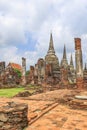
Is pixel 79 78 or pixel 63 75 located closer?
pixel 79 78

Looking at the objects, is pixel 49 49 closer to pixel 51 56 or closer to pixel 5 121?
pixel 51 56

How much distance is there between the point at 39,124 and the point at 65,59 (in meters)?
43.9

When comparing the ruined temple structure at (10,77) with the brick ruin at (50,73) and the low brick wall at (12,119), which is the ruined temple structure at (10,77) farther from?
the low brick wall at (12,119)

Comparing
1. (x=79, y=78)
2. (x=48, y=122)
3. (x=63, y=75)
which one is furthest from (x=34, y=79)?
(x=48, y=122)

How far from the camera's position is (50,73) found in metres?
27.6

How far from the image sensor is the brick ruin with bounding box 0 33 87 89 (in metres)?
15.9

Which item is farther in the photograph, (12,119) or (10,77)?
(10,77)

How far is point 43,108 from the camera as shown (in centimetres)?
769

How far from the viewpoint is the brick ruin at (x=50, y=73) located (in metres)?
15.9

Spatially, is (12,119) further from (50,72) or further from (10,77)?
(10,77)

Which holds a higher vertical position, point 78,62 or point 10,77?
point 78,62

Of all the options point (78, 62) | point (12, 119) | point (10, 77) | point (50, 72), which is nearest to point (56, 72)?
point (50, 72)

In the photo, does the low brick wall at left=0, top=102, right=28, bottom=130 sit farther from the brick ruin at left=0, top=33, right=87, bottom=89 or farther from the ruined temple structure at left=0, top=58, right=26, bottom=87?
the ruined temple structure at left=0, top=58, right=26, bottom=87

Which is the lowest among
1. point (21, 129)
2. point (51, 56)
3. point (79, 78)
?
point (21, 129)
